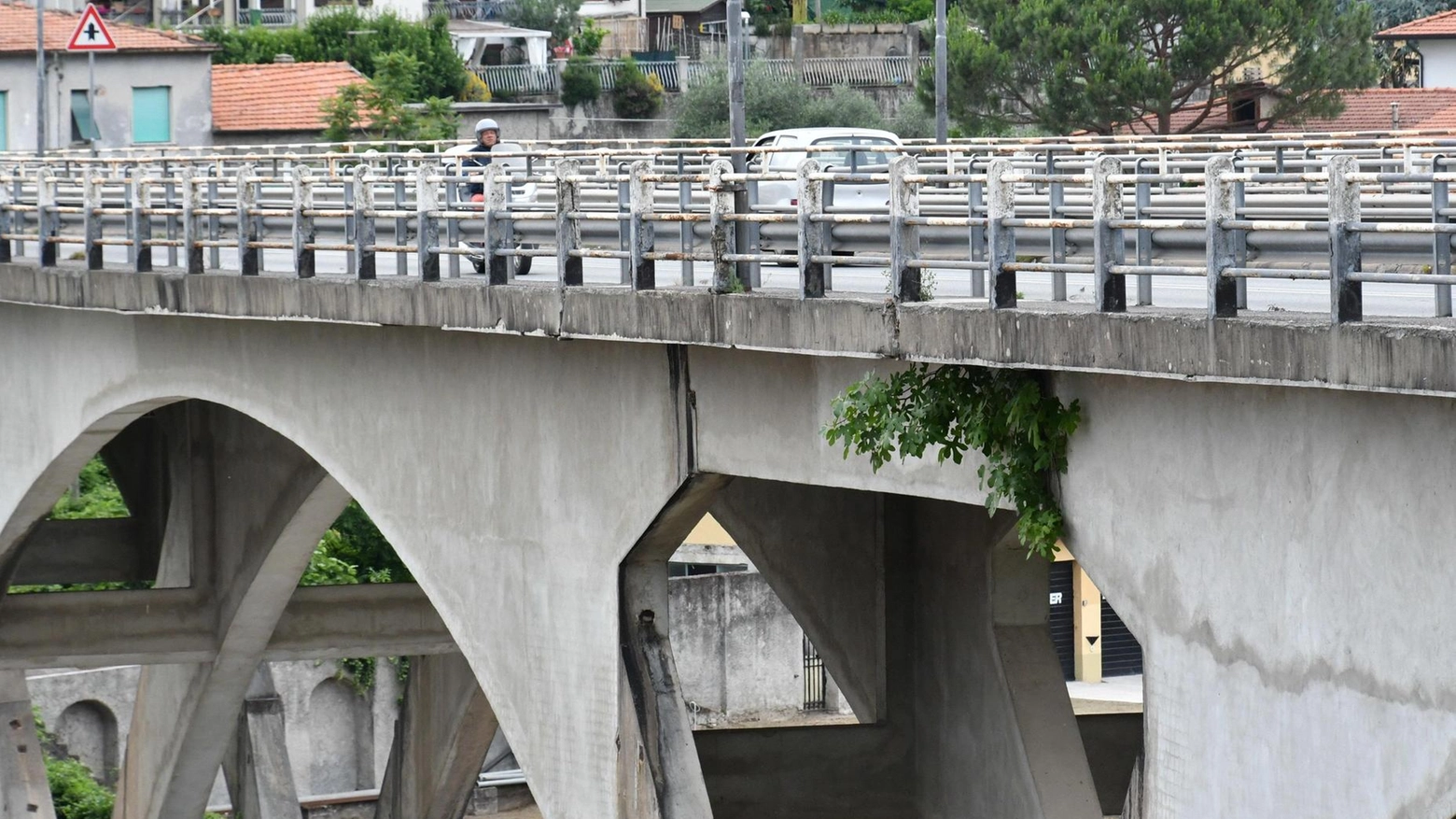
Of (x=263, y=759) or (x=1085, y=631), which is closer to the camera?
(x=263, y=759)

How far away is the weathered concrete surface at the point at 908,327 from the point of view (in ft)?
28.0

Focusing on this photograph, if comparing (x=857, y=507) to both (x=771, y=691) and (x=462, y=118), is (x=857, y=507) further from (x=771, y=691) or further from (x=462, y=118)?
(x=462, y=118)

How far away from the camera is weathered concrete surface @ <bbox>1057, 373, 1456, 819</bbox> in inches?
347

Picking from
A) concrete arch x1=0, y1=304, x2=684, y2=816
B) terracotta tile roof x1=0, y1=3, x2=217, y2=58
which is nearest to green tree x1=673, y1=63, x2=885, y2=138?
terracotta tile roof x1=0, y1=3, x2=217, y2=58

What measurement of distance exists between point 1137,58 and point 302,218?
32.7 m

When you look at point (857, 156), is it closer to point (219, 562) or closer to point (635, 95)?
point (219, 562)

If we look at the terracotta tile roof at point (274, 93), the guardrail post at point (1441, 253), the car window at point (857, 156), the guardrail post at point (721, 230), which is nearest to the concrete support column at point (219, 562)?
the car window at point (857, 156)

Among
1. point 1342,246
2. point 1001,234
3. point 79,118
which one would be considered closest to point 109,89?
point 79,118

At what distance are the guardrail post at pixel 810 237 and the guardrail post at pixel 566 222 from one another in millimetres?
2129

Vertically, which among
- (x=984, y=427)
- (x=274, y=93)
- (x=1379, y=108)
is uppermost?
(x=274, y=93)

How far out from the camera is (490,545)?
15203mm

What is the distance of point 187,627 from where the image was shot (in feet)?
80.7

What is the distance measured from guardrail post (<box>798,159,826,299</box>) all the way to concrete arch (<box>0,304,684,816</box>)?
204cm

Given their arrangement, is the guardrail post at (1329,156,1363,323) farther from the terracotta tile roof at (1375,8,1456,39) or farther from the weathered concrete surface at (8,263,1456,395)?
the terracotta tile roof at (1375,8,1456,39)
